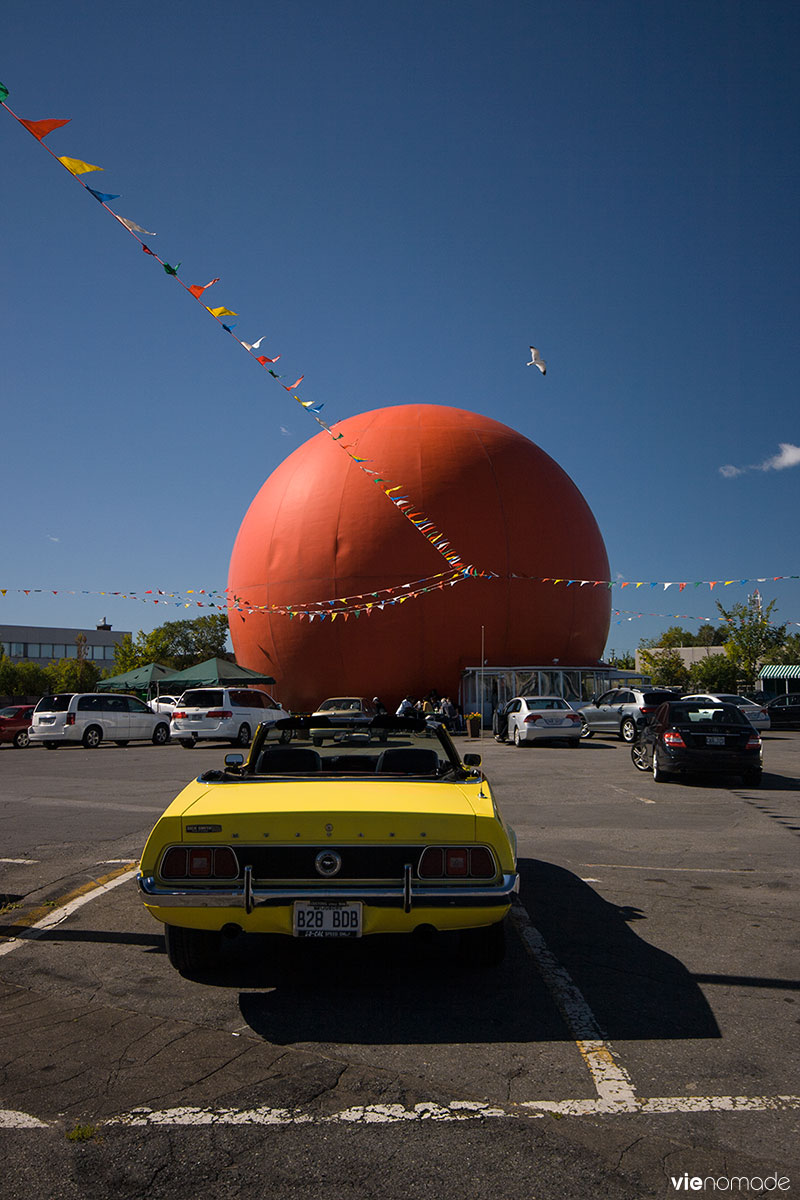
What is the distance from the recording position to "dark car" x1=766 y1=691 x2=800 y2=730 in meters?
33.2

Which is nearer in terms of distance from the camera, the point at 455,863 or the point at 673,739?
the point at 455,863

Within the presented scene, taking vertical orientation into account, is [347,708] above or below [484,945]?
above

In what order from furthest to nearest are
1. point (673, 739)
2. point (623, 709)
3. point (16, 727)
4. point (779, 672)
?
1. point (779, 672)
2. point (16, 727)
3. point (623, 709)
4. point (673, 739)

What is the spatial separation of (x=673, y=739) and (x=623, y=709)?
1055cm

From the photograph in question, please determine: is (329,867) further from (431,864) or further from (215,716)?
(215,716)

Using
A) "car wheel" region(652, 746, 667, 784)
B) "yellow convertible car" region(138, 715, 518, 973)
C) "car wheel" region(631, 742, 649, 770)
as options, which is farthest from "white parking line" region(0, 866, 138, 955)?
"car wheel" region(631, 742, 649, 770)

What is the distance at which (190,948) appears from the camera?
4.69 m

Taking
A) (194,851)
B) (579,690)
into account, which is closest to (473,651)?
(579,690)

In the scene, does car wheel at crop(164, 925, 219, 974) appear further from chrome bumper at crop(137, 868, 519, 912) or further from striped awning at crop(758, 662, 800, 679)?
striped awning at crop(758, 662, 800, 679)

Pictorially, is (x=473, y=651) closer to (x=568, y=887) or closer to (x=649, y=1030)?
(x=568, y=887)

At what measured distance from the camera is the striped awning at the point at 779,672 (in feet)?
182

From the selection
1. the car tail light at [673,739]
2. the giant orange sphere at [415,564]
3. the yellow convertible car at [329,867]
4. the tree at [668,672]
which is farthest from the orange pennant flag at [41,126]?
the tree at [668,672]

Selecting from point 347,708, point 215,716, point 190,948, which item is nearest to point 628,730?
point 347,708

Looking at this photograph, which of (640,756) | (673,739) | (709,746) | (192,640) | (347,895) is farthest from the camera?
(192,640)
